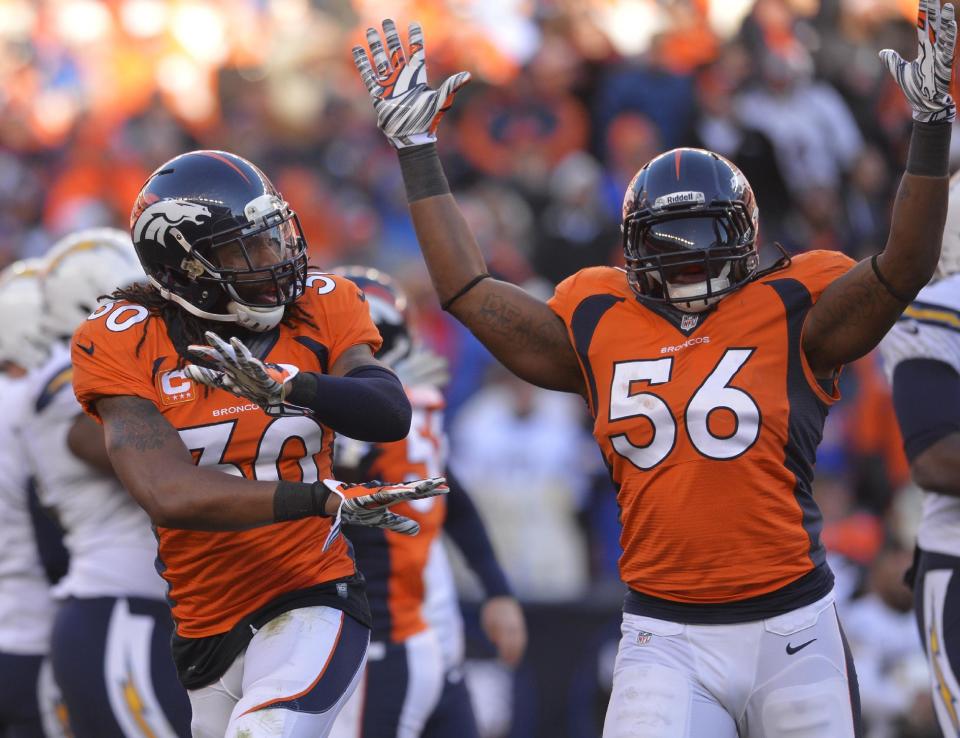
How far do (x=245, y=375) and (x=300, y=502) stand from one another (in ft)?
1.17

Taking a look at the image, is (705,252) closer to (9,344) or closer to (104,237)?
(104,237)

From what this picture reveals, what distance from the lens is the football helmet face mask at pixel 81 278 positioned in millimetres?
5449

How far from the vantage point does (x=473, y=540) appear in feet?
18.4

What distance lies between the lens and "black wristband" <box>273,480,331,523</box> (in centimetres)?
351

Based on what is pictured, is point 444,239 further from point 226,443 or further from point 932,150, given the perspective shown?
point 932,150

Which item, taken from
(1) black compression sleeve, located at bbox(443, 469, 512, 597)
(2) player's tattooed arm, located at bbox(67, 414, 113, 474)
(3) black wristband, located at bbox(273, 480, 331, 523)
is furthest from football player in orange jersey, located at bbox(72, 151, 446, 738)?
(1) black compression sleeve, located at bbox(443, 469, 512, 597)

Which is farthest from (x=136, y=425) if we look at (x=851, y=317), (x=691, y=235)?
(x=851, y=317)

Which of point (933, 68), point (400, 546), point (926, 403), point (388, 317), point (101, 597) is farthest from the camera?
point (388, 317)

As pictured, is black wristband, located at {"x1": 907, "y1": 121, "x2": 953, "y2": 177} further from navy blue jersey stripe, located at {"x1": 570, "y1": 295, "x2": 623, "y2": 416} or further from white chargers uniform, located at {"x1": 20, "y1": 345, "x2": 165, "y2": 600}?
white chargers uniform, located at {"x1": 20, "y1": 345, "x2": 165, "y2": 600}

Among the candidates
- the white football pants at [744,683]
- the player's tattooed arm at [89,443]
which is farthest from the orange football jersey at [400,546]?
the white football pants at [744,683]

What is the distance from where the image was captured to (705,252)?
3.84m

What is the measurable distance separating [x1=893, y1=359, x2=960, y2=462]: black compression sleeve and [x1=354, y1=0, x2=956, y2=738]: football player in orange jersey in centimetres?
75

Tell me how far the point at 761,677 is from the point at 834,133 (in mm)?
6544

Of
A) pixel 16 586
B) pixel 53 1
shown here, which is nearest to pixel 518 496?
pixel 16 586
